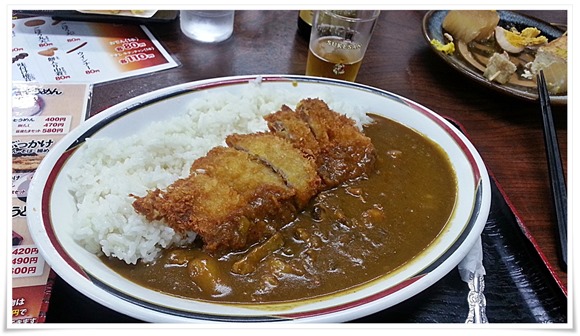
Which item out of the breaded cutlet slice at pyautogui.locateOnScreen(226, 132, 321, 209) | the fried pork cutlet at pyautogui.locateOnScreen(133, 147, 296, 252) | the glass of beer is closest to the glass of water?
the glass of beer

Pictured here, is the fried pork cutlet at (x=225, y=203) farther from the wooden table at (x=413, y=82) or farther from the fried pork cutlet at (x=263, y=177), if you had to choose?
the wooden table at (x=413, y=82)

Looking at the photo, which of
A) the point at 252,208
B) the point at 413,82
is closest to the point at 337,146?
the point at 252,208

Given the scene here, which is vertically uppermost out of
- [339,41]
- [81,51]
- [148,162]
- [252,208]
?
[339,41]

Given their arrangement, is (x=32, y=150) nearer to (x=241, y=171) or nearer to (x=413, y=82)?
(x=241, y=171)

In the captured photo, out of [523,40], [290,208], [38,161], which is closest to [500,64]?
[523,40]

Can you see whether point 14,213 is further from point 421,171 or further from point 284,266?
point 421,171

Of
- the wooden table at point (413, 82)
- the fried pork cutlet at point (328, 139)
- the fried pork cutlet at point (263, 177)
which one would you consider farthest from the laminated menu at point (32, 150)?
the fried pork cutlet at point (328, 139)
